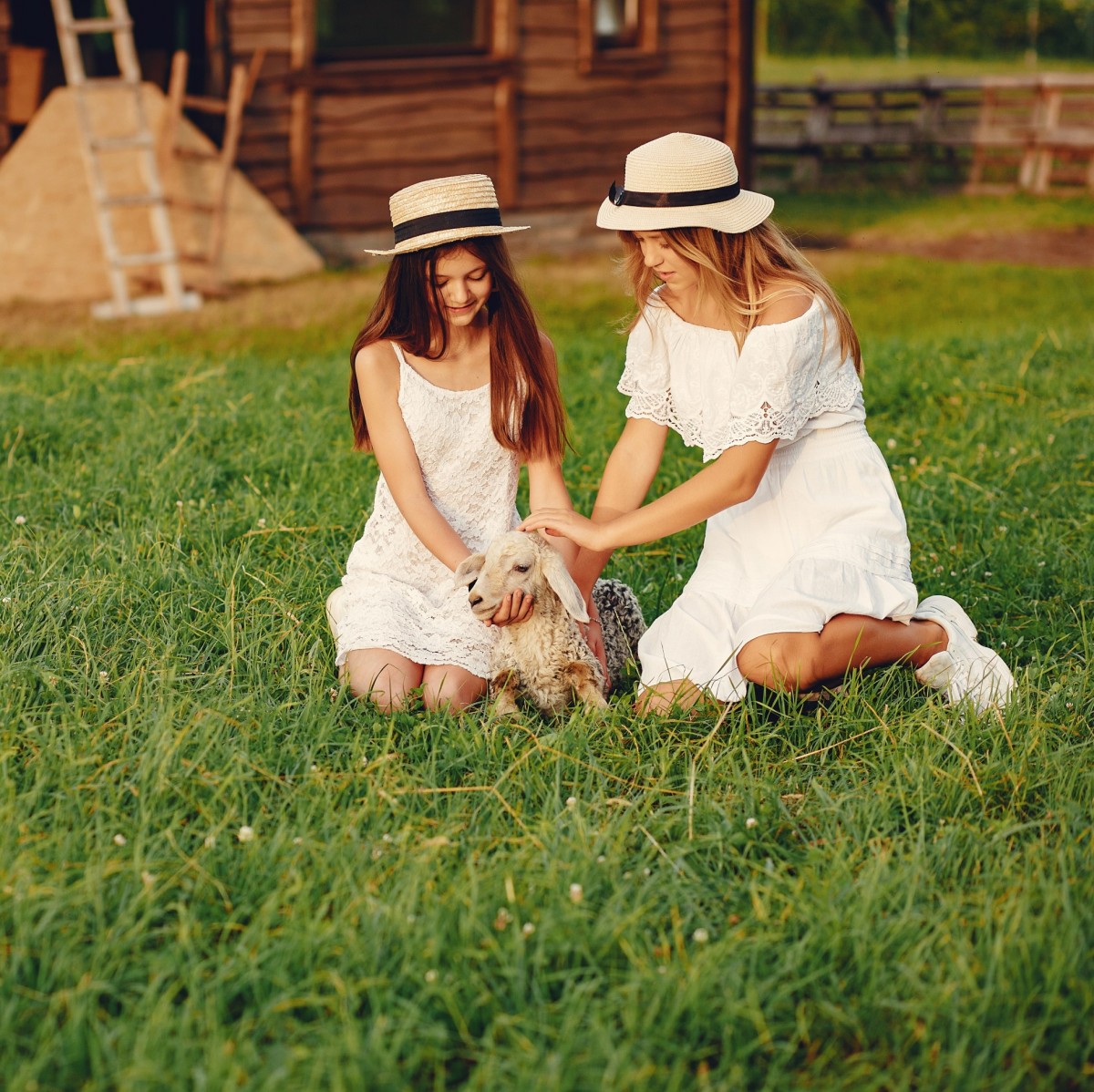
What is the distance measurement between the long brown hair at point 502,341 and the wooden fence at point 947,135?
15.3 meters

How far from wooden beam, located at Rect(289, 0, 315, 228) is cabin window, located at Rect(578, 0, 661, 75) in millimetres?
2513

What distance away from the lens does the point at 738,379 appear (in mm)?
3453

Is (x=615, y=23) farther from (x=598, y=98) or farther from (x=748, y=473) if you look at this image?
(x=748, y=473)

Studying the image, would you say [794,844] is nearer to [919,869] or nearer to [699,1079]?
[919,869]

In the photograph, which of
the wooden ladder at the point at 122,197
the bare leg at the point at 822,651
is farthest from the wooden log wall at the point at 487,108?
the bare leg at the point at 822,651

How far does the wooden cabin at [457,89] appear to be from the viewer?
1059 cm

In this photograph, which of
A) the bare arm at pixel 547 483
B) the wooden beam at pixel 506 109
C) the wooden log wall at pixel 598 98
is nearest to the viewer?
the bare arm at pixel 547 483

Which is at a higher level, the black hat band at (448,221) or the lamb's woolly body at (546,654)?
the black hat band at (448,221)

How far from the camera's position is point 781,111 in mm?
20109

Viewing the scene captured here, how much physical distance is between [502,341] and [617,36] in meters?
9.54

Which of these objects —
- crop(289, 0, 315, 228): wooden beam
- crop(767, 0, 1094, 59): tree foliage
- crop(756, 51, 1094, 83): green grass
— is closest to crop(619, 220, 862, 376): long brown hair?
crop(289, 0, 315, 228): wooden beam

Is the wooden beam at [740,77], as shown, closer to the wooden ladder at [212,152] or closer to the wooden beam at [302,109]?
the wooden beam at [302,109]

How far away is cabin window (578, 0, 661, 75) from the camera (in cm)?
1163

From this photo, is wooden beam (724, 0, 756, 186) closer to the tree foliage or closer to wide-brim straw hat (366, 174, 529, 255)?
wide-brim straw hat (366, 174, 529, 255)
